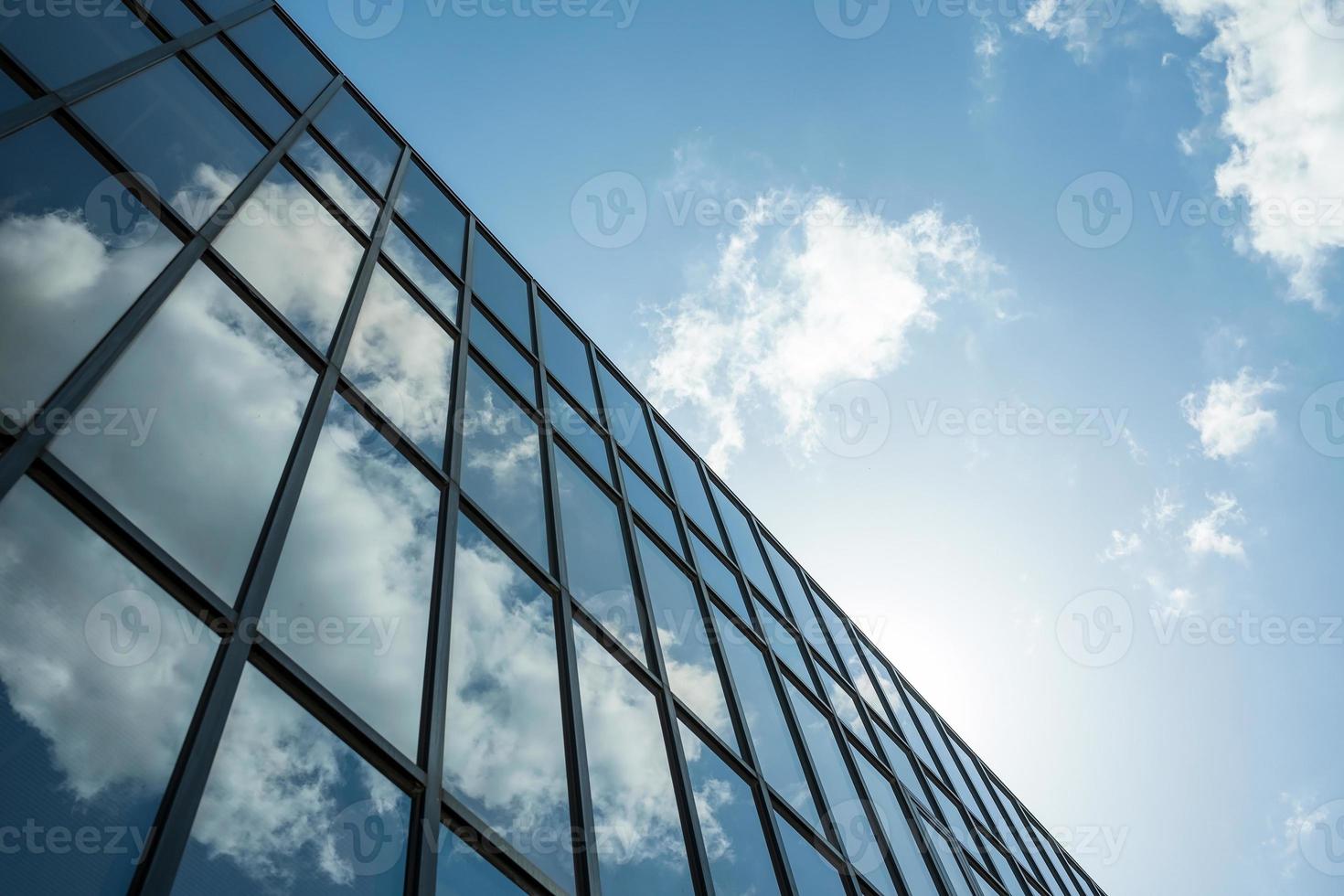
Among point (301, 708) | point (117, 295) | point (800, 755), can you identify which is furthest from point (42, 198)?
point (800, 755)

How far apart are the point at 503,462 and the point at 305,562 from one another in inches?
142

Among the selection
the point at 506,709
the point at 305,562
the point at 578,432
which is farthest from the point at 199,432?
the point at 578,432

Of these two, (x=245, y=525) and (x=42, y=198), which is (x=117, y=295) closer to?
(x=42, y=198)

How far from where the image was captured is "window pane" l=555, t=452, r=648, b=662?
8.62 metres

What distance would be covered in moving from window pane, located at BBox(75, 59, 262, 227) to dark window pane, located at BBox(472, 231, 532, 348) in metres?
4.01

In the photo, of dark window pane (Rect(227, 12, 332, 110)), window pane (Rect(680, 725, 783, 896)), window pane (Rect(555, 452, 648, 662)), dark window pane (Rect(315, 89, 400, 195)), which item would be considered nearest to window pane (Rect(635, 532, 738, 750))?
window pane (Rect(555, 452, 648, 662))

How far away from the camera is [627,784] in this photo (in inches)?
278

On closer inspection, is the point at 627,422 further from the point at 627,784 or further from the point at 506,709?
the point at 506,709

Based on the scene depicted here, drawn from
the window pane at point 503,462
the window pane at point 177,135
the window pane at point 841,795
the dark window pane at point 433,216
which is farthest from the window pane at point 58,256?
the window pane at point 841,795

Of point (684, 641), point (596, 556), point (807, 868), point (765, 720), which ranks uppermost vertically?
point (596, 556)

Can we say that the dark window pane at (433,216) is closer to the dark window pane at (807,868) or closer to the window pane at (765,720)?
the window pane at (765,720)

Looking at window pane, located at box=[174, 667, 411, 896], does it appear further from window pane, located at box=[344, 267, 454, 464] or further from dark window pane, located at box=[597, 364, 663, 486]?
dark window pane, located at box=[597, 364, 663, 486]

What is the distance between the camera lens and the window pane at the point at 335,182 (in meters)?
9.12

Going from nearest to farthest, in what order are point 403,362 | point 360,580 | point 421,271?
point 360,580, point 403,362, point 421,271
